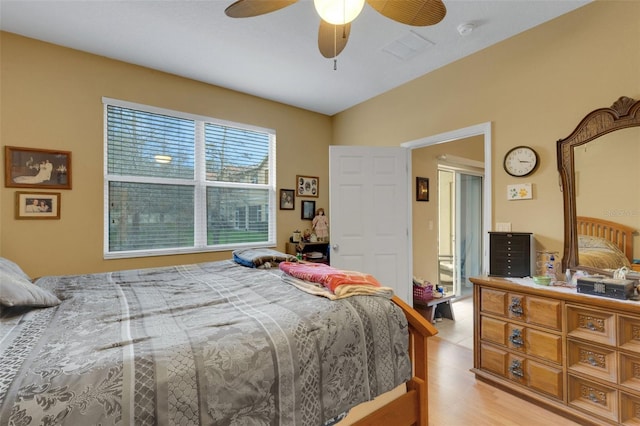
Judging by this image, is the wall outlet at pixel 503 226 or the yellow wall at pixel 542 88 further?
the wall outlet at pixel 503 226

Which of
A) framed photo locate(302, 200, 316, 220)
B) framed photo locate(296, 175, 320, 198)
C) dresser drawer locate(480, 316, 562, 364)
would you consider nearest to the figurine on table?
framed photo locate(302, 200, 316, 220)

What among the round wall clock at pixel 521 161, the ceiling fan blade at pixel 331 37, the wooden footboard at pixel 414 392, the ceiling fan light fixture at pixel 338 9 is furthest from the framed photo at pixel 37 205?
the round wall clock at pixel 521 161

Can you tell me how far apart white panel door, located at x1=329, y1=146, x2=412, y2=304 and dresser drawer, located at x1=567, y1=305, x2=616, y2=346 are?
1.63 metres

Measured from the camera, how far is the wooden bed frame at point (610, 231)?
1.93 metres

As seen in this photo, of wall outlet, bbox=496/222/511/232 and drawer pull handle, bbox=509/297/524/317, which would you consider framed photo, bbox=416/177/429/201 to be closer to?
wall outlet, bbox=496/222/511/232

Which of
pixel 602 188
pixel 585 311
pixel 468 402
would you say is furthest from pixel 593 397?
pixel 602 188

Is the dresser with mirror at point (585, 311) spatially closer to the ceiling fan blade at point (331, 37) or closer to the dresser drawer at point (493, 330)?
the dresser drawer at point (493, 330)

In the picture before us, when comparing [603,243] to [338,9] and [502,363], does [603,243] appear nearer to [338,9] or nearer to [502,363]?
[502,363]

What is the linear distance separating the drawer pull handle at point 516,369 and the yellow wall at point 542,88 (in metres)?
0.91

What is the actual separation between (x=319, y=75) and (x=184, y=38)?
1339 millimetres

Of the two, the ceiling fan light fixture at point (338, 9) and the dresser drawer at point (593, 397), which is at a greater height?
the ceiling fan light fixture at point (338, 9)

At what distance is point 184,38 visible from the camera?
2512 millimetres

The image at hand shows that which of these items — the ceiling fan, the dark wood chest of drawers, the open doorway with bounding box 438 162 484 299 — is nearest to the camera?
the ceiling fan

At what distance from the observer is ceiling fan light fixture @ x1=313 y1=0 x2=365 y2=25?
1386mm
